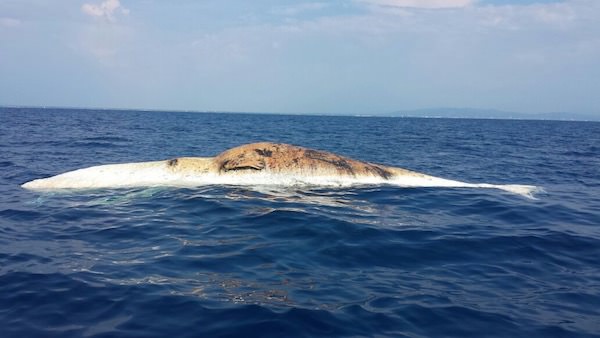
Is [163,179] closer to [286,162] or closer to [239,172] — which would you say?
[239,172]

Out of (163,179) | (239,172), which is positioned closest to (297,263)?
(239,172)

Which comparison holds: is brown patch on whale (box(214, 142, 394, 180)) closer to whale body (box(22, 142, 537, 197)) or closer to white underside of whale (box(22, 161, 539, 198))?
whale body (box(22, 142, 537, 197))

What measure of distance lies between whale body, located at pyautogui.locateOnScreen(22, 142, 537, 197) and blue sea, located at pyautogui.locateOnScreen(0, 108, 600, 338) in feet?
1.64

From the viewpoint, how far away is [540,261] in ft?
26.5

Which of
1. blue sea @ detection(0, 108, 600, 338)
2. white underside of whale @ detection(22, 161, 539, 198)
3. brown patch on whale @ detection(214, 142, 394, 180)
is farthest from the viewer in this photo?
brown patch on whale @ detection(214, 142, 394, 180)

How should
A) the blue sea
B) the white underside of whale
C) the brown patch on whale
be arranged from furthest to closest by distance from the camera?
the brown patch on whale, the white underside of whale, the blue sea

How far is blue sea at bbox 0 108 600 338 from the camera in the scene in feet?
18.1

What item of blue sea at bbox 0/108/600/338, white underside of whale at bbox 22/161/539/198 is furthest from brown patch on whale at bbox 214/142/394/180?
blue sea at bbox 0/108/600/338

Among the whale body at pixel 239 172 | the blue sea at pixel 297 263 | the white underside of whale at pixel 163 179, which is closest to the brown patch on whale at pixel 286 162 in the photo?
the whale body at pixel 239 172

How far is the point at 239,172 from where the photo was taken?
1278 cm

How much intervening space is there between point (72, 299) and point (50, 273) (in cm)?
127

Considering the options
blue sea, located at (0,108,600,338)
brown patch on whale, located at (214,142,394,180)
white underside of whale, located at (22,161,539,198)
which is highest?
brown patch on whale, located at (214,142,394,180)

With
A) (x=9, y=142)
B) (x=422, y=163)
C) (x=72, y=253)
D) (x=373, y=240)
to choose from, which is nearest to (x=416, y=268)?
(x=373, y=240)

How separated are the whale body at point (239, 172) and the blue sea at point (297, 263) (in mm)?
501
